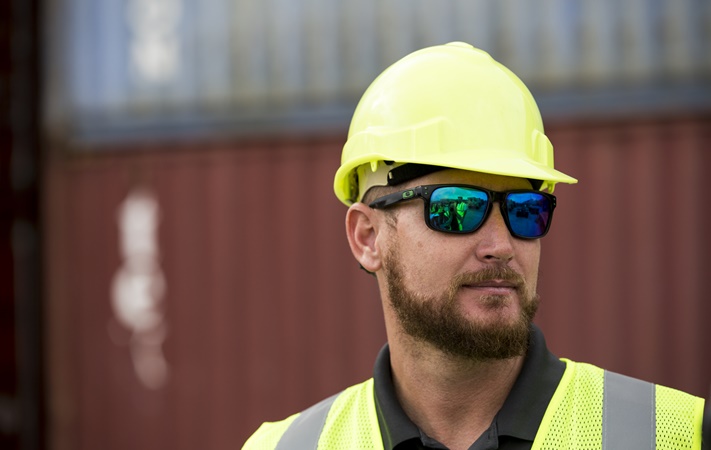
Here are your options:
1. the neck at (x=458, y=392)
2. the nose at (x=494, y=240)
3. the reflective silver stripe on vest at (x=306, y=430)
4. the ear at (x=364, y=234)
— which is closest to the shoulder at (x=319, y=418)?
the reflective silver stripe on vest at (x=306, y=430)

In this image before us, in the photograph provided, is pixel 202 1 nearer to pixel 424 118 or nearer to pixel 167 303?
pixel 167 303

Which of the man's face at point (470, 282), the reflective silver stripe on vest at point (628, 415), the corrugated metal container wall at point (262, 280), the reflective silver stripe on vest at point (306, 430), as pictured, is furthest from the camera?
the corrugated metal container wall at point (262, 280)

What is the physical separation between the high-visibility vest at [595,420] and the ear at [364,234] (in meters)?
0.28

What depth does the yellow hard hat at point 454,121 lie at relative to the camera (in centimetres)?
190

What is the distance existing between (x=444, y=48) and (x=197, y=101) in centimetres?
479

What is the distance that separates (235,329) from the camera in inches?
252

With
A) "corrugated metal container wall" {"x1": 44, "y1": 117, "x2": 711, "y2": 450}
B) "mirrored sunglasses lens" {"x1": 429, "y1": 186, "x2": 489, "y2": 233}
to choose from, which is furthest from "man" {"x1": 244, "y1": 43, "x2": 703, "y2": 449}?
"corrugated metal container wall" {"x1": 44, "y1": 117, "x2": 711, "y2": 450}

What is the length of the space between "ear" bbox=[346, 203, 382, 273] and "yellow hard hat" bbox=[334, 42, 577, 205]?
0.06m

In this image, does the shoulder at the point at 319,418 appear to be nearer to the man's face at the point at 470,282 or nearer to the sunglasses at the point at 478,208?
the man's face at the point at 470,282

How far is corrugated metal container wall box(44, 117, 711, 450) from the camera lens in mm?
5750

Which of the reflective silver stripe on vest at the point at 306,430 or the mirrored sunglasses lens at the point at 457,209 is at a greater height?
the mirrored sunglasses lens at the point at 457,209

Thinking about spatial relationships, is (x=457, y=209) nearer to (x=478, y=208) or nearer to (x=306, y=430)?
(x=478, y=208)


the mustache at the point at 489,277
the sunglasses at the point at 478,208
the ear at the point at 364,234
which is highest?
the sunglasses at the point at 478,208

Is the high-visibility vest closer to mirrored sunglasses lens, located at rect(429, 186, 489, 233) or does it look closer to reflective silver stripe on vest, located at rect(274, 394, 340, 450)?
reflective silver stripe on vest, located at rect(274, 394, 340, 450)
